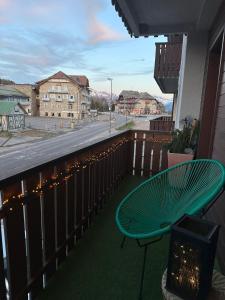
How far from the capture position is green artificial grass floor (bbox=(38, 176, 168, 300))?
1397 mm

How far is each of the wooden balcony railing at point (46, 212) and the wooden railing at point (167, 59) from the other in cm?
362

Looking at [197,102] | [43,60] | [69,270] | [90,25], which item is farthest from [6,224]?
[90,25]

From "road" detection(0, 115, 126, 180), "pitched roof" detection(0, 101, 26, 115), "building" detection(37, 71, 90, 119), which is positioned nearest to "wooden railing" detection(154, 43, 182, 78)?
"building" detection(37, 71, 90, 119)

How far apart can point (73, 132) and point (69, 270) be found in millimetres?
1096

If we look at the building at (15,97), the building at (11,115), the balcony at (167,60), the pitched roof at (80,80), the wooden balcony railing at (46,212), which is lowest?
the wooden balcony railing at (46,212)

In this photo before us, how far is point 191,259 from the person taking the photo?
3.02 feet

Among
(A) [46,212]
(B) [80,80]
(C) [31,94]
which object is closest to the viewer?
(A) [46,212]

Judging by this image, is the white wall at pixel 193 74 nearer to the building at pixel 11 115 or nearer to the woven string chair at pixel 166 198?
the woven string chair at pixel 166 198

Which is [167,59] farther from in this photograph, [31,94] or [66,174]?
[66,174]

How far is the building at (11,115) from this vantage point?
1426mm

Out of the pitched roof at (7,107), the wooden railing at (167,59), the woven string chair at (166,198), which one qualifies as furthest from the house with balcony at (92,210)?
the wooden railing at (167,59)

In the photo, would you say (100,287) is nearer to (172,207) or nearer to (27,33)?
(172,207)

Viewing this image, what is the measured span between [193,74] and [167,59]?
95.5 inches

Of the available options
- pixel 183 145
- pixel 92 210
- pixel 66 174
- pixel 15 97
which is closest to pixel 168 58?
pixel 183 145
